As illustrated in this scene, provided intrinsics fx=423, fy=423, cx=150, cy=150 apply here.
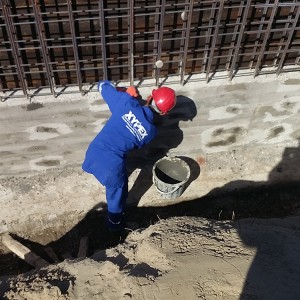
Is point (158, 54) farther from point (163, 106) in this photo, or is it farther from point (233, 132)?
point (233, 132)

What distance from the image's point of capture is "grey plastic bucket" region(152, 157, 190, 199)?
19.7 feet

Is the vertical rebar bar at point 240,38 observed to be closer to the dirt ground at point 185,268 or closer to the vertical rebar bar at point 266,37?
the vertical rebar bar at point 266,37

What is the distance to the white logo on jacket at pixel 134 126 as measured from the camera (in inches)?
191

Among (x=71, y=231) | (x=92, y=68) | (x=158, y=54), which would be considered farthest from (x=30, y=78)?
(x=71, y=231)

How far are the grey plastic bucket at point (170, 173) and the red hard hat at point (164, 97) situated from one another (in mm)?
1311

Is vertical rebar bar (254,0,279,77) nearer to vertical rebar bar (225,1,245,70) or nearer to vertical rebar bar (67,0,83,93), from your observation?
vertical rebar bar (225,1,245,70)

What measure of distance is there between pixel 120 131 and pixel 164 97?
0.66m

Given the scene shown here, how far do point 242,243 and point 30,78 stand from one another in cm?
319

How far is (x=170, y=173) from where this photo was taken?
616cm

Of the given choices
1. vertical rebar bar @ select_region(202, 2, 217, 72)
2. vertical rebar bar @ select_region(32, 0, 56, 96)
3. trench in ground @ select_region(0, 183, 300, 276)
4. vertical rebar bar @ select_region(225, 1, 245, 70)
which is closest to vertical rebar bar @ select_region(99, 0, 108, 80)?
vertical rebar bar @ select_region(32, 0, 56, 96)

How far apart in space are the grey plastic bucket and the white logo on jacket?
106 centimetres

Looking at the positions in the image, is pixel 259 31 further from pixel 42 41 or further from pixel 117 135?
pixel 42 41

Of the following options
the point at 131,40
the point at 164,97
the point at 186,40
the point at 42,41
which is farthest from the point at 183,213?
the point at 42,41

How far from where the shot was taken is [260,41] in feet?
17.7
